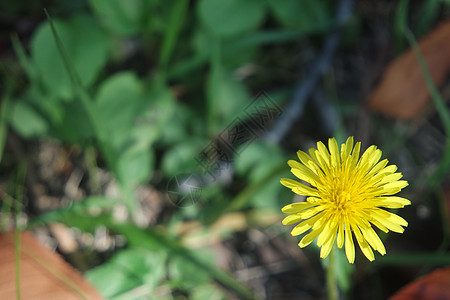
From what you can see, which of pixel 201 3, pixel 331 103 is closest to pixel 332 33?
pixel 331 103

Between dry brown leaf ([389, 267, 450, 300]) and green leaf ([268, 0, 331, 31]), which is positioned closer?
dry brown leaf ([389, 267, 450, 300])

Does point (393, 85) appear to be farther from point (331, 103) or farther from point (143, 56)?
point (143, 56)

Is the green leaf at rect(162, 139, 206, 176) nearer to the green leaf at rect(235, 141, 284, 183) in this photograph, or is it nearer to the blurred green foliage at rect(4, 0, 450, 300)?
the blurred green foliage at rect(4, 0, 450, 300)

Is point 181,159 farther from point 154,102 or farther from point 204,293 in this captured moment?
point 204,293

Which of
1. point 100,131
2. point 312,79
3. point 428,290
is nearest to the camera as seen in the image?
point 428,290

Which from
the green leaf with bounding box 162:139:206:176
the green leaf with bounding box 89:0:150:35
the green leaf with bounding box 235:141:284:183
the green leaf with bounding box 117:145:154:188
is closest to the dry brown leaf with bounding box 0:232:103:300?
the green leaf with bounding box 117:145:154:188

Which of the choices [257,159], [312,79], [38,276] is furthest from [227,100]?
[38,276]
